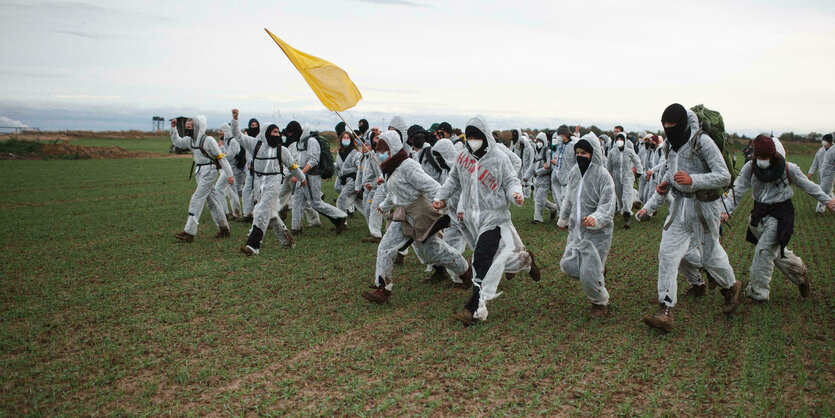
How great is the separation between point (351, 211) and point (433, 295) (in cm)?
740

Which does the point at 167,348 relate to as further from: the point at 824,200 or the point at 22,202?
the point at 22,202

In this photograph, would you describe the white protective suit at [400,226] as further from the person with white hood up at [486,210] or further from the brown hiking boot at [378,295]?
the person with white hood up at [486,210]

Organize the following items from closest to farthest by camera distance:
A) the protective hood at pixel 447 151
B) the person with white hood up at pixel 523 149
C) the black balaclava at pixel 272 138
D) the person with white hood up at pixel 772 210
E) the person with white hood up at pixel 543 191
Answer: the person with white hood up at pixel 772 210, the protective hood at pixel 447 151, the black balaclava at pixel 272 138, the person with white hood up at pixel 543 191, the person with white hood up at pixel 523 149

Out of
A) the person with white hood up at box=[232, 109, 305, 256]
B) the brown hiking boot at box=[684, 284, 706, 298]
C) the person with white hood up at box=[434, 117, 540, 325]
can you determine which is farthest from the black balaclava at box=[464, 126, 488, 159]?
the person with white hood up at box=[232, 109, 305, 256]

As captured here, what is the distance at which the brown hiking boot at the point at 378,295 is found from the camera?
6.92 meters

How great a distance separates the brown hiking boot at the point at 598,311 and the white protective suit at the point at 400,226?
1803 mm

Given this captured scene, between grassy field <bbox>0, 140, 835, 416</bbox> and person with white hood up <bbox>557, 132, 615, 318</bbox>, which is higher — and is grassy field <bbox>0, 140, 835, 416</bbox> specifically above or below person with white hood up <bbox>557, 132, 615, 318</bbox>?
below

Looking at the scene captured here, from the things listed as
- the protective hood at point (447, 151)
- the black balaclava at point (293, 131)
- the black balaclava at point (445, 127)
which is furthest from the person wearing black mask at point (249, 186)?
the protective hood at point (447, 151)

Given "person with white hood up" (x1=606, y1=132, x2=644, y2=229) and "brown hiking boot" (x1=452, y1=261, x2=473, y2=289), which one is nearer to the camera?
"brown hiking boot" (x1=452, y1=261, x2=473, y2=289)

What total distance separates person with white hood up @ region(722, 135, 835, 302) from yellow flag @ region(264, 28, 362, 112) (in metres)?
5.15

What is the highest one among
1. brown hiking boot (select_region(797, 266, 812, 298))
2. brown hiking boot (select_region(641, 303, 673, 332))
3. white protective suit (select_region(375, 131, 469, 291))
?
white protective suit (select_region(375, 131, 469, 291))

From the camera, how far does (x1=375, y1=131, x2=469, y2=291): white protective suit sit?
7078mm

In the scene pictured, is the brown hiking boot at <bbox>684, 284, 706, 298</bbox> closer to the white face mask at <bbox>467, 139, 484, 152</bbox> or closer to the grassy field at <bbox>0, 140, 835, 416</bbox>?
the grassy field at <bbox>0, 140, 835, 416</bbox>

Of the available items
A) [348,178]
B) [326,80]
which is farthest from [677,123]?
[348,178]
